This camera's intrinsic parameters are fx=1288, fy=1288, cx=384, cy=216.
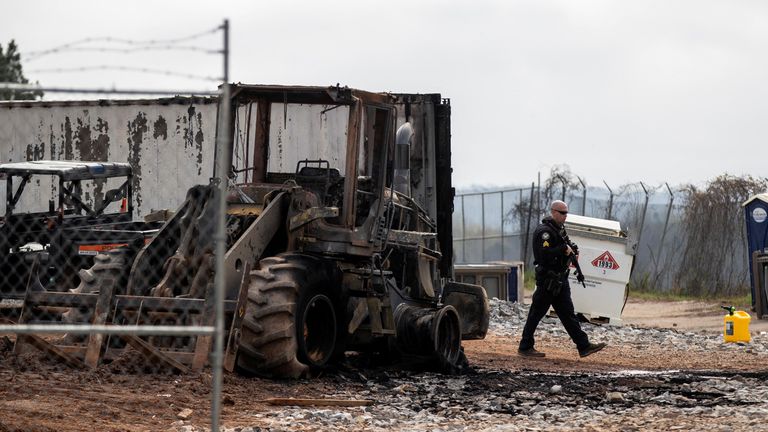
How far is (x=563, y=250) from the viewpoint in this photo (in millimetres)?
14711

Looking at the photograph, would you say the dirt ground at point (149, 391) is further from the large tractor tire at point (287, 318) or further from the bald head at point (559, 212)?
the bald head at point (559, 212)

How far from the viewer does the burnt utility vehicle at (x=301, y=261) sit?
33.7 ft

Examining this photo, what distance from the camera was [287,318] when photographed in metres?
10.4

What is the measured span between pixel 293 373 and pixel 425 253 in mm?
3031

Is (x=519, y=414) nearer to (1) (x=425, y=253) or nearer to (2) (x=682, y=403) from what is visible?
(2) (x=682, y=403)

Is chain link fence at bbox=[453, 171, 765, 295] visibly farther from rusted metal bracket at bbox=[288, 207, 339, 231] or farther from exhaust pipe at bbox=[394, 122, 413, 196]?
rusted metal bracket at bbox=[288, 207, 339, 231]

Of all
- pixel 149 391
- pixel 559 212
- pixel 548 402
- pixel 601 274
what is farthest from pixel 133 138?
pixel 548 402

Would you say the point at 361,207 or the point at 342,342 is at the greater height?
the point at 361,207

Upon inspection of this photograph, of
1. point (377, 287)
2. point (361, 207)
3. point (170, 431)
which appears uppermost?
point (361, 207)

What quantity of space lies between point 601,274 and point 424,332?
7158 millimetres

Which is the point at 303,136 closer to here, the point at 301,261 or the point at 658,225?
the point at 301,261

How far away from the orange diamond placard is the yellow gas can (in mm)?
2273

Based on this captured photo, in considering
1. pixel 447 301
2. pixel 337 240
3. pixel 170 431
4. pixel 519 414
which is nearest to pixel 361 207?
pixel 337 240

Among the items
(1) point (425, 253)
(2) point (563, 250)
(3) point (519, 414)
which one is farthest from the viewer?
(2) point (563, 250)
